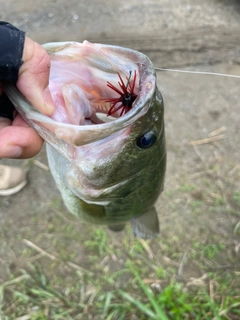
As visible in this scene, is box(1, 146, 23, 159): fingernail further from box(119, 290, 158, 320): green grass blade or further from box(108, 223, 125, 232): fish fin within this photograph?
box(119, 290, 158, 320): green grass blade

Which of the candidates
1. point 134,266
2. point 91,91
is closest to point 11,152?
point 91,91

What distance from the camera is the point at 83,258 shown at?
104 inches

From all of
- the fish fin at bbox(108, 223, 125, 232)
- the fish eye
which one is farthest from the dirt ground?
the fish eye

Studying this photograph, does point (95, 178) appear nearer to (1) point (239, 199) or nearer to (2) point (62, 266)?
(2) point (62, 266)

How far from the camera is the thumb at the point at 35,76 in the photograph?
4.17 feet

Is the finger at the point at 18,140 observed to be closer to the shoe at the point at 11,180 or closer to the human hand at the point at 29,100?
the human hand at the point at 29,100


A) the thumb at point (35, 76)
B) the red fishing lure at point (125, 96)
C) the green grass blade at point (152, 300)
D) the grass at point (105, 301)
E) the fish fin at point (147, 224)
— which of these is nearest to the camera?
the thumb at point (35, 76)

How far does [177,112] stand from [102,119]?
1.80m

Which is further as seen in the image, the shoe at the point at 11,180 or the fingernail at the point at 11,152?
the shoe at the point at 11,180

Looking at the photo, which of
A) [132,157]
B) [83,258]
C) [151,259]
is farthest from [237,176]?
[132,157]

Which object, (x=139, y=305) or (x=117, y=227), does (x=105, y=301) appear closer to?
(x=139, y=305)

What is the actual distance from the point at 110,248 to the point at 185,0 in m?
2.92

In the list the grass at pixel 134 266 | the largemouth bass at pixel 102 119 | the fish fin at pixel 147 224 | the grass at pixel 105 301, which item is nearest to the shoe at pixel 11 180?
the grass at pixel 134 266

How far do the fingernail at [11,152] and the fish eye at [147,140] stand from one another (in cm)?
43
